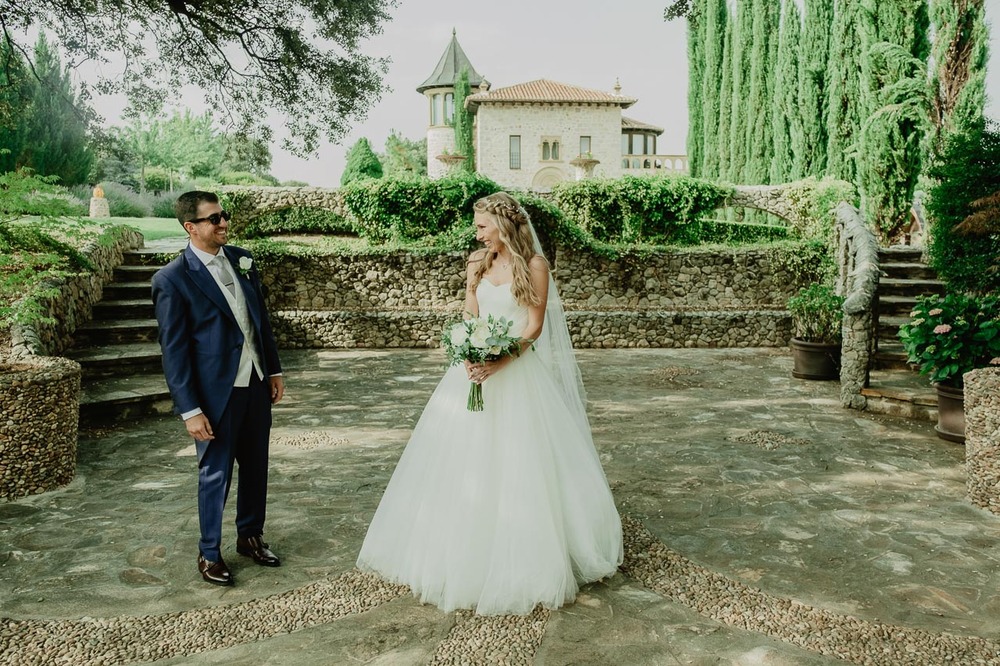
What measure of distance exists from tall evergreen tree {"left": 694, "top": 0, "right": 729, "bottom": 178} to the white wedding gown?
2621 centimetres

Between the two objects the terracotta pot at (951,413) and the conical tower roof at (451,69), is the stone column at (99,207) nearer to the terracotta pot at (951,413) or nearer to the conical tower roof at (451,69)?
the terracotta pot at (951,413)

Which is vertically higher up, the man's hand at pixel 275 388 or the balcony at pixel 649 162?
the balcony at pixel 649 162

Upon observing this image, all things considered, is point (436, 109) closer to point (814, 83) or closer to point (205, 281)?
point (814, 83)

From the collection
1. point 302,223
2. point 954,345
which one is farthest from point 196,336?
point 302,223

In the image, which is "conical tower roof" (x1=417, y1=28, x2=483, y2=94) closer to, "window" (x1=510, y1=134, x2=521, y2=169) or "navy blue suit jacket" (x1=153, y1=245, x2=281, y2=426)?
"window" (x1=510, y1=134, x2=521, y2=169)

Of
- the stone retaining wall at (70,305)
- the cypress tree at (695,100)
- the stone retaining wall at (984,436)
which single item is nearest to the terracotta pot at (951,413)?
the stone retaining wall at (984,436)

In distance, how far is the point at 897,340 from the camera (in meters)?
10.9

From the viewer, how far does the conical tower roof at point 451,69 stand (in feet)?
162

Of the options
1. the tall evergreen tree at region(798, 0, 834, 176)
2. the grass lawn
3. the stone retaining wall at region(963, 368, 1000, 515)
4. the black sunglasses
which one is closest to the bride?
the black sunglasses

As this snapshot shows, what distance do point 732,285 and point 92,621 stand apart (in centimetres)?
1388

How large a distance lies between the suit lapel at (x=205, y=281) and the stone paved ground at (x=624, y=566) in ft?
5.02

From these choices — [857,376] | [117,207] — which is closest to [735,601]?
[857,376]

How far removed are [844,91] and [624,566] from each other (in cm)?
1693

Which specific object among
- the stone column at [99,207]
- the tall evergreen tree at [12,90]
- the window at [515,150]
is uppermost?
the window at [515,150]
